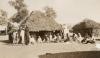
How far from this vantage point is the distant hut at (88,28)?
495 inches

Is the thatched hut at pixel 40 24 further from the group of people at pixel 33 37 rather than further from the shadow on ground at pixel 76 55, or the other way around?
the shadow on ground at pixel 76 55

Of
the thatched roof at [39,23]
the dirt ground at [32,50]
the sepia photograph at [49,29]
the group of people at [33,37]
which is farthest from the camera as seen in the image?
the thatched roof at [39,23]

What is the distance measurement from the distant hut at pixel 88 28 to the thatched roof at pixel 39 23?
1.67m

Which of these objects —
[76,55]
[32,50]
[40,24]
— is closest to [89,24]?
[40,24]

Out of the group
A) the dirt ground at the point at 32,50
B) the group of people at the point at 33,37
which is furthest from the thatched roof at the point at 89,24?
the dirt ground at the point at 32,50

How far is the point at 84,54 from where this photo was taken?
7137 millimetres

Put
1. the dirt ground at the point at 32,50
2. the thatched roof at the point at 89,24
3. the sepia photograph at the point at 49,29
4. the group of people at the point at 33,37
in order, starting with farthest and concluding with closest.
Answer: the thatched roof at the point at 89,24 < the group of people at the point at 33,37 < the sepia photograph at the point at 49,29 < the dirt ground at the point at 32,50

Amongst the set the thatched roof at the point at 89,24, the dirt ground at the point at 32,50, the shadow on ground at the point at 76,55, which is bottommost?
the shadow on ground at the point at 76,55

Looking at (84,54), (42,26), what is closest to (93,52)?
(84,54)

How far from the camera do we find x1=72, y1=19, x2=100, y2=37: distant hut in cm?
1258

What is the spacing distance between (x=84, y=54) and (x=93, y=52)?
350 mm

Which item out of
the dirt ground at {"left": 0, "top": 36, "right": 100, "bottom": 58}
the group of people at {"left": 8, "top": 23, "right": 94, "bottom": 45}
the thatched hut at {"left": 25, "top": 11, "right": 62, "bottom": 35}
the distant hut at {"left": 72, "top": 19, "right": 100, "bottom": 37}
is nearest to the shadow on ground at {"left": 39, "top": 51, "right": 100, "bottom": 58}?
the dirt ground at {"left": 0, "top": 36, "right": 100, "bottom": 58}

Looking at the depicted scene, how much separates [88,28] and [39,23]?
2.89 m

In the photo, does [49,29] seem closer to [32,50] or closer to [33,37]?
[33,37]
